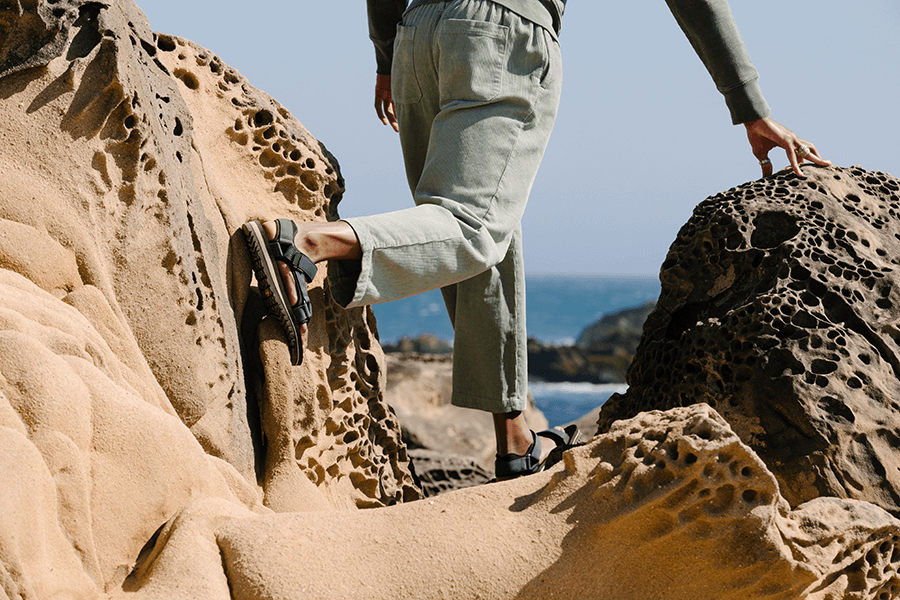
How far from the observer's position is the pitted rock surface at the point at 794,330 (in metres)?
2.40

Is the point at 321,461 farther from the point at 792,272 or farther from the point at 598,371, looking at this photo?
the point at 598,371

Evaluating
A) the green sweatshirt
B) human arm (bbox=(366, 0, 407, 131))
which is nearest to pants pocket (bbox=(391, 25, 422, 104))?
the green sweatshirt

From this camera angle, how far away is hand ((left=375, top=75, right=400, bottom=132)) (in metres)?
3.28

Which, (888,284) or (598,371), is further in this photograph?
(598,371)

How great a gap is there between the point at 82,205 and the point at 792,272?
6.21ft

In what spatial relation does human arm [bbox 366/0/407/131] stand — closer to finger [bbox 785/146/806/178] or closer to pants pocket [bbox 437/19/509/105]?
pants pocket [bbox 437/19/509/105]

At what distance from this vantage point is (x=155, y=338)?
6.72ft

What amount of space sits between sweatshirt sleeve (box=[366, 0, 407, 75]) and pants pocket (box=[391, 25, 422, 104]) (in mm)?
383

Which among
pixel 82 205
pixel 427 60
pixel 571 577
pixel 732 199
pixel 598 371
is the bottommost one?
pixel 598 371

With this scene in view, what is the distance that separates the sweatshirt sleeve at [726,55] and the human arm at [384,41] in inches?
36.6

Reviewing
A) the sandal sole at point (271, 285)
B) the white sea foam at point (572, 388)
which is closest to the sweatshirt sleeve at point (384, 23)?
the sandal sole at point (271, 285)

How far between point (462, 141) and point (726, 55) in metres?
0.99

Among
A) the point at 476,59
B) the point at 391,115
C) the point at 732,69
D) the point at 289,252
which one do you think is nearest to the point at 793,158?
the point at 732,69

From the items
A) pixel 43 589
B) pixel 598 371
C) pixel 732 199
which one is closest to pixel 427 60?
pixel 732 199
